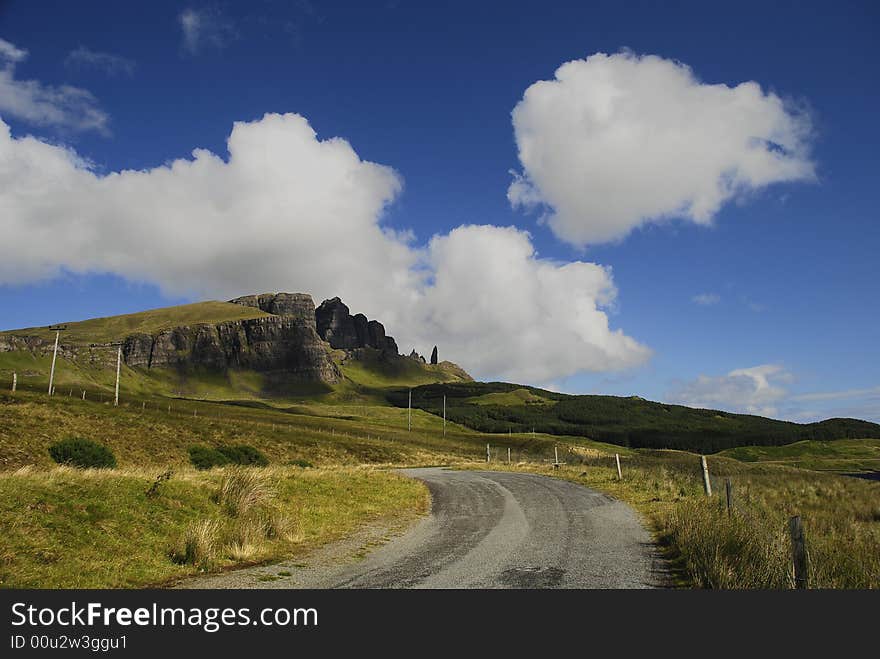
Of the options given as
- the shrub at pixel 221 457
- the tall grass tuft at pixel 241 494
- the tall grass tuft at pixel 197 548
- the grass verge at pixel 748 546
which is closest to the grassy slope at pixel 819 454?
the grass verge at pixel 748 546

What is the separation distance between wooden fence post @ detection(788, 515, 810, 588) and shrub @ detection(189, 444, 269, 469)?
91.7 feet

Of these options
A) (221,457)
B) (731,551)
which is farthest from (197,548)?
(221,457)

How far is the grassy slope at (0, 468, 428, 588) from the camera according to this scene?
381 inches

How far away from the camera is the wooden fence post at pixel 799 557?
8.59m

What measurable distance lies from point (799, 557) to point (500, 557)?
5.62 meters

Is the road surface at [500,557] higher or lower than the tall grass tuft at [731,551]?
lower

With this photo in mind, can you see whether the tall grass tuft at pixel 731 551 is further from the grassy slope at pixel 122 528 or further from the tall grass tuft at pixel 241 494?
the tall grass tuft at pixel 241 494

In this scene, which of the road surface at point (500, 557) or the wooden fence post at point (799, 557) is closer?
the wooden fence post at point (799, 557)

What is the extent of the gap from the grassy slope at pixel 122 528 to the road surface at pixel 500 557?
4.69 ft

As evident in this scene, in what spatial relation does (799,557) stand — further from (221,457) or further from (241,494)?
(221,457)

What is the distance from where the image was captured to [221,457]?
110 ft

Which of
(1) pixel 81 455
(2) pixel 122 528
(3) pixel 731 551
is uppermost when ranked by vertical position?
(1) pixel 81 455

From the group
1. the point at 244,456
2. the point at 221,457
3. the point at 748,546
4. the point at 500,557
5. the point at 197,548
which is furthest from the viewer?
the point at 244,456

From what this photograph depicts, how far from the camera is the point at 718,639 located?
6.20 metres
